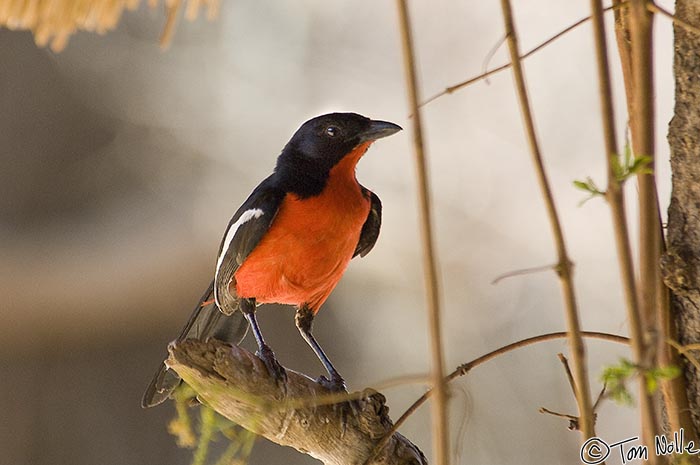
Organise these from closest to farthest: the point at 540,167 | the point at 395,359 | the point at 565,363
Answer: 1. the point at 540,167
2. the point at 565,363
3. the point at 395,359

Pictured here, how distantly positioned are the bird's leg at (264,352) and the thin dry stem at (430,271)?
770mm

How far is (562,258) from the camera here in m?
0.81

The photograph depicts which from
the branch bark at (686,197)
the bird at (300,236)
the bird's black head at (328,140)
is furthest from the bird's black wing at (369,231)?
the branch bark at (686,197)

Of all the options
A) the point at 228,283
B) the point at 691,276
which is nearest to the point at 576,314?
the point at 691,276

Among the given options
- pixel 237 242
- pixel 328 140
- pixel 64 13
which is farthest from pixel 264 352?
pixel 64 13

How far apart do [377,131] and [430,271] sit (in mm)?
1429

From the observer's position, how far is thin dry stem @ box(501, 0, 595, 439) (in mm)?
790

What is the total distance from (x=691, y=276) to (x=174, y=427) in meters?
0.75

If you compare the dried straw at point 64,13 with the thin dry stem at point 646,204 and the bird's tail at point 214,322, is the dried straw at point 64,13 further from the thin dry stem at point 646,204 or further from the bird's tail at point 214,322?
the bird's tail at point 214,322

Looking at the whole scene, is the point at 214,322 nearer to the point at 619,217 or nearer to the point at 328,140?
the point at 328,140

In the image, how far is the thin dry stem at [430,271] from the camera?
2.46 feet

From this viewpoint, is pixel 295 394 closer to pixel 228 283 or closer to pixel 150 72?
pixel 228 283

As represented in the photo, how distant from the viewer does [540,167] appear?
845 mm

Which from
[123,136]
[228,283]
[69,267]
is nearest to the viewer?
[228,283]
